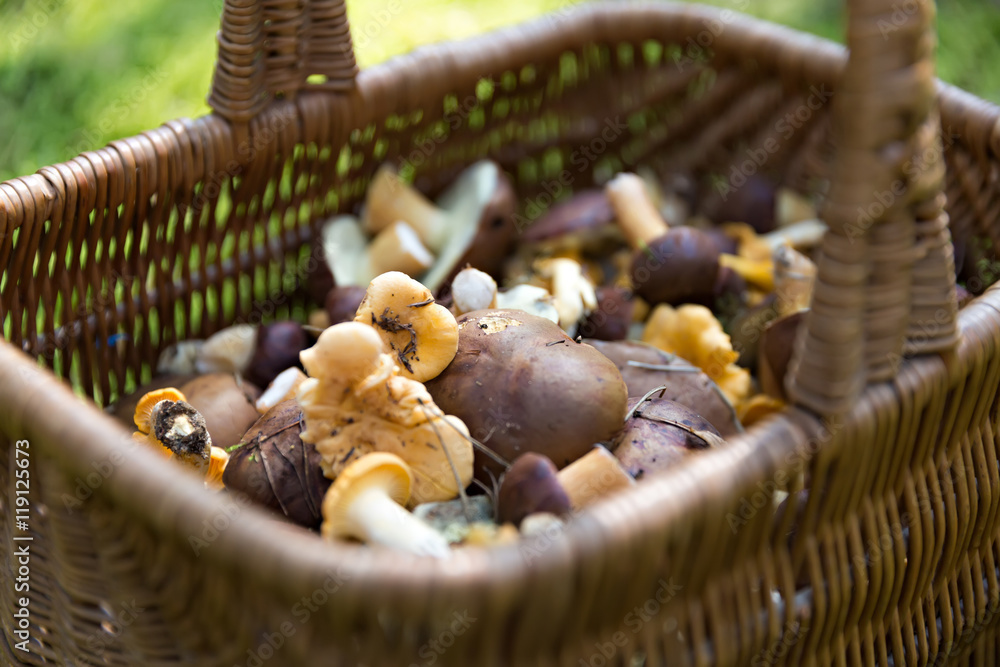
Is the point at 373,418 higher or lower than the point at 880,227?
lower

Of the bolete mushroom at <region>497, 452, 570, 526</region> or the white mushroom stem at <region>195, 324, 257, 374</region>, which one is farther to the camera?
the white mushroom stem at <region>195, 324, 257, 374</region>

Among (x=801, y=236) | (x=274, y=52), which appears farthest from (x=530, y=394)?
(x=801, y=236)

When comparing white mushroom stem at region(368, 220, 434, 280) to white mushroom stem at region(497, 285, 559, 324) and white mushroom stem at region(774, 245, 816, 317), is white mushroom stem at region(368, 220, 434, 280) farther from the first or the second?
white mushroom stem at region(774, 245, 816, 317)

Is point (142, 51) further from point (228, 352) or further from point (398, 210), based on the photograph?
point (228, 352)

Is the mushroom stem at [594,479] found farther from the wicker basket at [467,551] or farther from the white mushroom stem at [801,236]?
the white mushroom stem at [801,236]

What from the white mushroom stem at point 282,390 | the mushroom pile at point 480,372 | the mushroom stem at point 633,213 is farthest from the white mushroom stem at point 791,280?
the white mushroom stem at point 282,390

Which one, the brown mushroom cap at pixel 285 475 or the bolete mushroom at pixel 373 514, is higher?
the bolete mushroom at pixel 373 514

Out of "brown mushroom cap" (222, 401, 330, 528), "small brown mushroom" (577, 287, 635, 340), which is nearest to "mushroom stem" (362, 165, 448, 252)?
"small brown mushroom" (577, 287, 635, 340)
